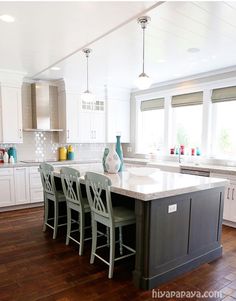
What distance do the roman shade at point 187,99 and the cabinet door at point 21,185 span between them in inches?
136

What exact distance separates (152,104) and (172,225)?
4087 mm

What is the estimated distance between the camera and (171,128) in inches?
224

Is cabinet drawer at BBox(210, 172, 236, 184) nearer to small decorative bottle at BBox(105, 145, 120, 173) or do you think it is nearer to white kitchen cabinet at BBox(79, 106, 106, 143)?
small decorative bottle at BBox(105, 145, 120, 173)

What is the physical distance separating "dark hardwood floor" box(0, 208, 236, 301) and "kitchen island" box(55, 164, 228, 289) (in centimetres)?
13

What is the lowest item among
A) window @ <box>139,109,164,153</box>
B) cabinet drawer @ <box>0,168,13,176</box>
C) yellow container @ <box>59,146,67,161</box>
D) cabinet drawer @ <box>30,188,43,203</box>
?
cabinet drawer @ <box>30,188,43,203</box>

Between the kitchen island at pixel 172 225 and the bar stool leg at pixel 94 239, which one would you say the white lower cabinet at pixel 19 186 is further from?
the kitchen island at pixel 172 225

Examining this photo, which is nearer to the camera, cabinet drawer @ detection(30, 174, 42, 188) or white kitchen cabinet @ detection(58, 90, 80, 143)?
cabinet drawer @ detection(30, 174, 42, 188)

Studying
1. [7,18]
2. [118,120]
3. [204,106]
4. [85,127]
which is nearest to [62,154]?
[85,127]

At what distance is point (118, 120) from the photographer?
638cm

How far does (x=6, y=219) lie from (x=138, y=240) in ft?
9.75

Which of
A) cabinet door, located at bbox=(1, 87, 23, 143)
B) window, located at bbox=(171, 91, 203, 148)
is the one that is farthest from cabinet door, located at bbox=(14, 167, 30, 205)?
window, located at bbox=(171, 91, 203, 148)

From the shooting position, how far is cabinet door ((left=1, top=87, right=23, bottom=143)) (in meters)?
4.82

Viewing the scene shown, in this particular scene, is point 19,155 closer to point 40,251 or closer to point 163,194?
point 40,251

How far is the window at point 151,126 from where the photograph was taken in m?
5.96
